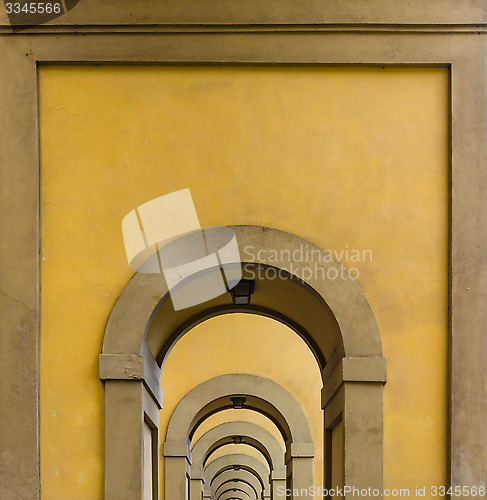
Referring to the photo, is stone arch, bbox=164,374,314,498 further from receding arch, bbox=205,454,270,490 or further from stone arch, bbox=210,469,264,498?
stone arch, bbox=210,469,264,498

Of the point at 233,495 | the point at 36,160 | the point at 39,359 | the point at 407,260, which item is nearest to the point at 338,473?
the point at 407,260

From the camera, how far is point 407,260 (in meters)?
6.78

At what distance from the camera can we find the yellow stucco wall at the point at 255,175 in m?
6.71

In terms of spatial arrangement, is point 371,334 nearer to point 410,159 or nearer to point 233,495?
point 410,159

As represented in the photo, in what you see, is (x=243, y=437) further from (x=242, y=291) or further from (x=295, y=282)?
(x=295, y=282)

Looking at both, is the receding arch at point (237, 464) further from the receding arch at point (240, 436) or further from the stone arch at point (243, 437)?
the receding arch at point (240, 436)

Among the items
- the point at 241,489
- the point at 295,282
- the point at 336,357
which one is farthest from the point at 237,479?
the point at 295,282

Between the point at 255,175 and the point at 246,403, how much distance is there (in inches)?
331

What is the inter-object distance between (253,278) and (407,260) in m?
1.31

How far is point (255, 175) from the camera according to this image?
6.88 metres

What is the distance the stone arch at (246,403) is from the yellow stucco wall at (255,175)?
6.73 m

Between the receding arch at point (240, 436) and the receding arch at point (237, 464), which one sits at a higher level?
the receding arch at point (240, 436)

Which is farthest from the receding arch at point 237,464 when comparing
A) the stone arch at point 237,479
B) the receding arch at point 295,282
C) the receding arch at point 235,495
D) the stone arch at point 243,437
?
the receding arch at point 295,282

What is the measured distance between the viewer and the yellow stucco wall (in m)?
6.71
